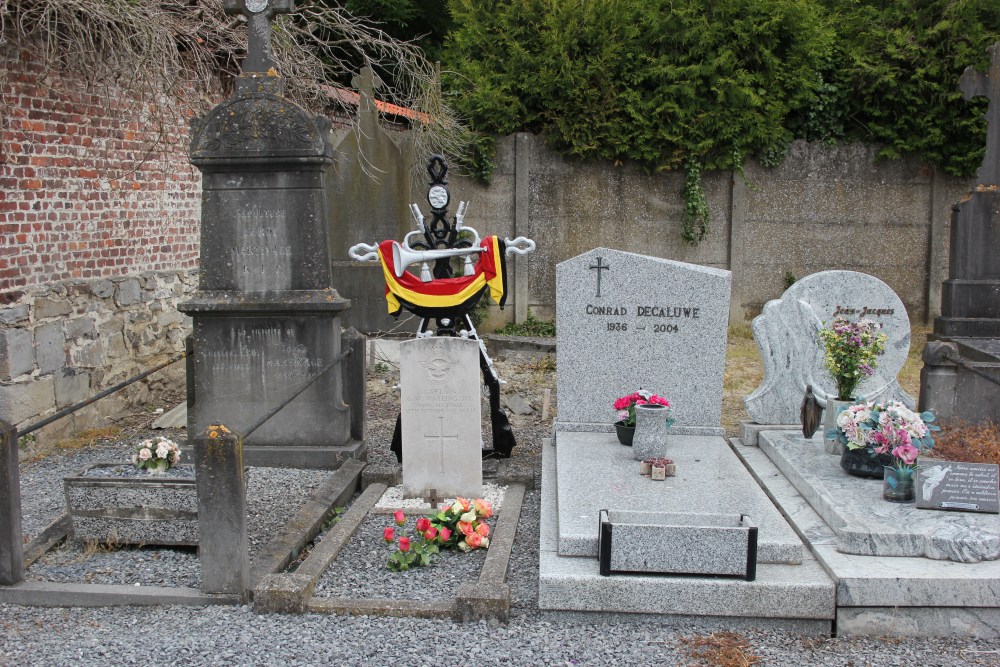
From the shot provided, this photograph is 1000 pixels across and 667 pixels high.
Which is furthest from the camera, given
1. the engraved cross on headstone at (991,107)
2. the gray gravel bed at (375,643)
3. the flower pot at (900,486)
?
the engraved cross on headstone at (991,107)

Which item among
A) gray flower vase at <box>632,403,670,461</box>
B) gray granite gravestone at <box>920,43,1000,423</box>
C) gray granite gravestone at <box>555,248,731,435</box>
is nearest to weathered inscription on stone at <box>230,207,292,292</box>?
gray granite gravestone at <box>555,248,731,435</box>

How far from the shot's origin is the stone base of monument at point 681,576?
404 centimetres

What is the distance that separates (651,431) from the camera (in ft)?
18.1

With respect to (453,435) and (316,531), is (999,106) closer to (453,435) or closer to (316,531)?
(453,435)

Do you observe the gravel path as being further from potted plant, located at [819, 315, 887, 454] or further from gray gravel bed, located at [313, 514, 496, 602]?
potted plant, located at [819, 315, 887, 454]

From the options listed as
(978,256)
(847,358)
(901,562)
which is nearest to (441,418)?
(901,562)

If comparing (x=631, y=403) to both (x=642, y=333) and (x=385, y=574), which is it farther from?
(x=385, y=574)

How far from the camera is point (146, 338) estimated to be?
8.41 meters

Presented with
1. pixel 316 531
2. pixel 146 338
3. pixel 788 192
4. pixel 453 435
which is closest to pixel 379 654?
pixel 316 531

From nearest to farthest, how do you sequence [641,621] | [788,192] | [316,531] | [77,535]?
[641,621], [77,535], [316,531], [788,192]

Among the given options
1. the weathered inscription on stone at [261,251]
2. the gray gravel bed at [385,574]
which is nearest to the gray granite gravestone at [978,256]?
the gray gravel bed at [385,574]

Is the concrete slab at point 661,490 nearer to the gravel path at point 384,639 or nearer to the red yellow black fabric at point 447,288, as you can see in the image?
the gravel path at point 384,639

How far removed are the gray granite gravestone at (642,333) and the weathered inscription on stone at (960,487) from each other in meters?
1.74

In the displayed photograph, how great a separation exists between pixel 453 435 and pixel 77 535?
222 cm
